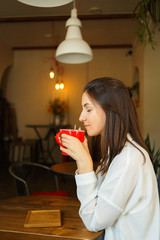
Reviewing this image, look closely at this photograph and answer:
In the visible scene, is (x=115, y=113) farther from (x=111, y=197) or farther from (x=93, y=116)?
(x=111, y=197)

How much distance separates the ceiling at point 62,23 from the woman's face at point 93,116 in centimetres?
265

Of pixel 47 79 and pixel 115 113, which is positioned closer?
pixel 115 113

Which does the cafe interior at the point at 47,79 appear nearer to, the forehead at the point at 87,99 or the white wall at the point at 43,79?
the white wall at the point at 43,79

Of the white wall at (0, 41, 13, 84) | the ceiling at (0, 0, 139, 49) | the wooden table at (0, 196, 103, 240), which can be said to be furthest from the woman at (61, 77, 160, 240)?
the white wall at (0, 41, 13, 84)

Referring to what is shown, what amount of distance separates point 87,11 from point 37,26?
1460 millimetres

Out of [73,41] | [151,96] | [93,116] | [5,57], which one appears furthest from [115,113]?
[5,57]

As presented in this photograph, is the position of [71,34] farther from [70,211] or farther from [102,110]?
[70,211]

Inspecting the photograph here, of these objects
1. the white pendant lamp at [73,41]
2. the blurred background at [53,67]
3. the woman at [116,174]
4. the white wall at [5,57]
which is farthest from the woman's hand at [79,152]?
the white wall at [5,57]

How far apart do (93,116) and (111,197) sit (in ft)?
1.16

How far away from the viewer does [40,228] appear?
1.10m

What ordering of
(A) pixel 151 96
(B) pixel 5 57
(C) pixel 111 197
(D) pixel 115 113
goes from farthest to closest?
(B) pixel 5 57 < (A) pixel 151 96 < (D) pixel 115 113 < (C) pixel 111 197

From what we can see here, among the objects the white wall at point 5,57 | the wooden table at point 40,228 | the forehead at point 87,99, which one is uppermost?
the white wall at point 5,57

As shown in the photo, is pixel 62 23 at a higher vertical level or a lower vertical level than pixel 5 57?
higher

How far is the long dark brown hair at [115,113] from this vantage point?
40.9 inches
